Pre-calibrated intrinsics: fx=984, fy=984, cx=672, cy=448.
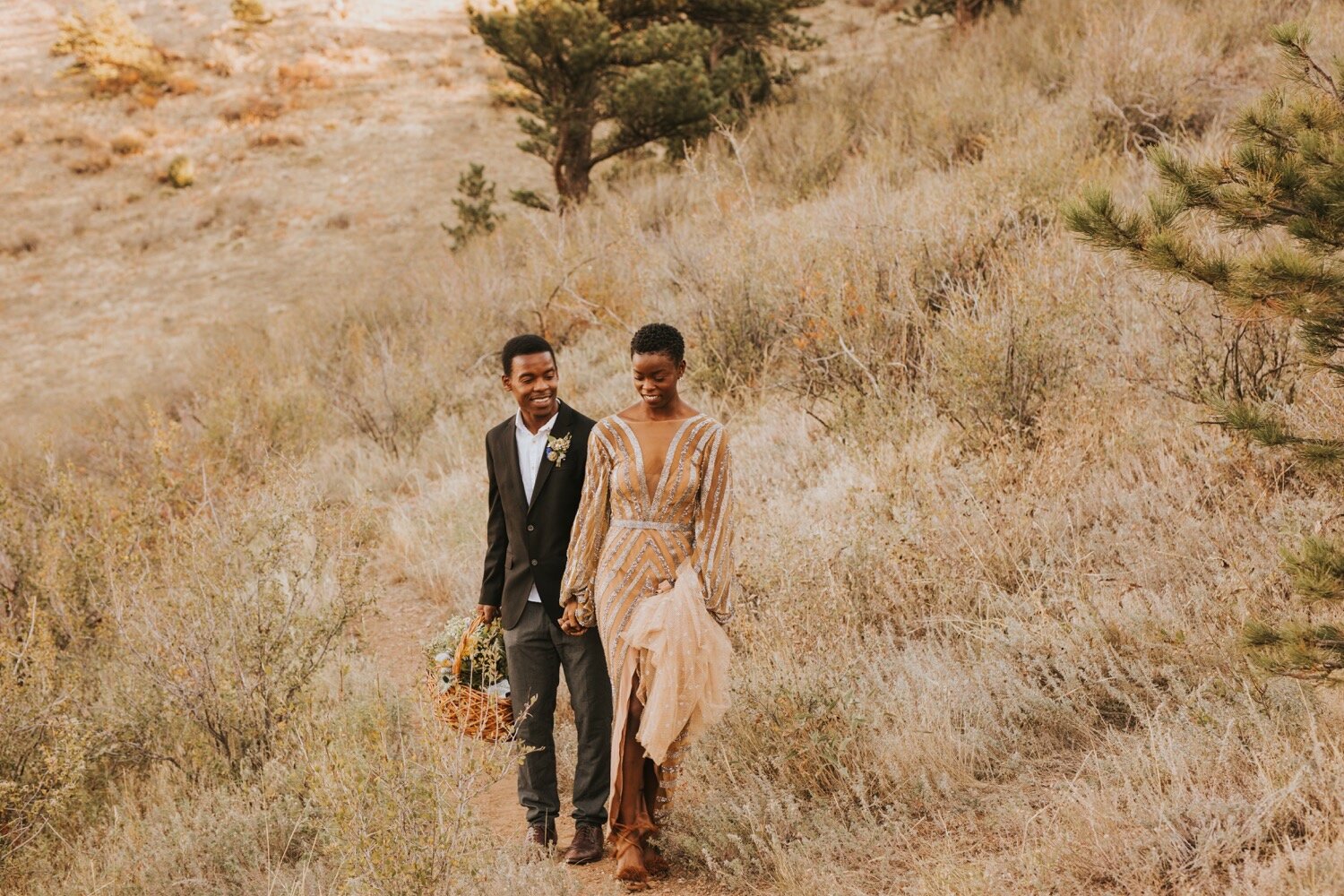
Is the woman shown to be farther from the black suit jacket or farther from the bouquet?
the bouquet

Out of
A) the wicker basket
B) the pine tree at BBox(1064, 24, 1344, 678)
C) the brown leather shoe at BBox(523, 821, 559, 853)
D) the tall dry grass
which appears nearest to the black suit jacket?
the wicker basket

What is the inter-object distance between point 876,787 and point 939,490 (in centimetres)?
217

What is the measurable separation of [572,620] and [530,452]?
707 millimetres

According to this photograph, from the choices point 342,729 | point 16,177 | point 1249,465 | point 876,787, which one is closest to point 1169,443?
point 1249,465

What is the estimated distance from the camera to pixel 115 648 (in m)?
5.93

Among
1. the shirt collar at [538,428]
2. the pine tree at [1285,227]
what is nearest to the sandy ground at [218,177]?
the shirt collar at [538,428]

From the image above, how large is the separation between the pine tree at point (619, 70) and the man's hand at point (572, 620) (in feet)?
34.1

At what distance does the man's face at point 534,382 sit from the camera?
3896 mm

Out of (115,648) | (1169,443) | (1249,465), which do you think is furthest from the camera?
(115,648)

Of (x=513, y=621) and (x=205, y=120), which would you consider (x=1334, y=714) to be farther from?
(x=205, y=120)

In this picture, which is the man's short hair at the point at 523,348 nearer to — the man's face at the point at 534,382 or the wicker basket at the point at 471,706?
the man's face at the point at 534,382

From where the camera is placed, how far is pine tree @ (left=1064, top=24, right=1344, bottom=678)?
8.79ft

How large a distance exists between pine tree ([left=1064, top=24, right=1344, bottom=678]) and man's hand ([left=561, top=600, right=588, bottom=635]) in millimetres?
2195

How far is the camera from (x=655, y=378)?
3611 mm
